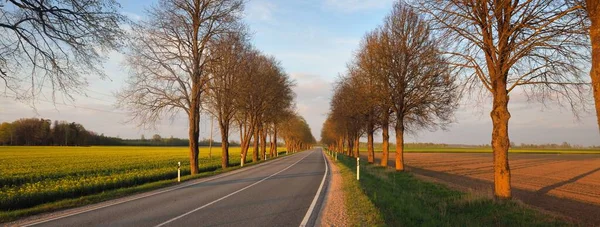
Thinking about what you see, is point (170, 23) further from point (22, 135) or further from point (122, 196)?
point (22, 135)

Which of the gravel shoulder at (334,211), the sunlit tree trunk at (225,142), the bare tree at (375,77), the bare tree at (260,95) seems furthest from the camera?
the bare tree at (260,95)

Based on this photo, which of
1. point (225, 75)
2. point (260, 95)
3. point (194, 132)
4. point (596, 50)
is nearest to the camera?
A: point (596, 50)

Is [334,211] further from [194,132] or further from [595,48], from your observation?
[194,132]

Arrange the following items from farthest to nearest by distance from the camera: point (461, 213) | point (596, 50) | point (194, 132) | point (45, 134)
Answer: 1. point (45, 134)
2. point (194, 132)
3. point (461, 213)
4. point (596, 50)

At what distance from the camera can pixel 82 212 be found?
28.2 feet

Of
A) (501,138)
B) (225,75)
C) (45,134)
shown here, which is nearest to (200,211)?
(501,138)

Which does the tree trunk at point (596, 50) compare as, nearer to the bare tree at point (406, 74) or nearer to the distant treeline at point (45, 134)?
the bare tree at point (406, 74)

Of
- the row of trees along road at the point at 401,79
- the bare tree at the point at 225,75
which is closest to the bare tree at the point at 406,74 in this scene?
the row of trees along road at the point at 401,79

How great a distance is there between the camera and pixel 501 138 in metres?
10.9

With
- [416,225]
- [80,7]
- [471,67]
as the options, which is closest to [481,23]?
[471,67]

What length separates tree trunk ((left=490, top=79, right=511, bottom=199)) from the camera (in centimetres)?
1077

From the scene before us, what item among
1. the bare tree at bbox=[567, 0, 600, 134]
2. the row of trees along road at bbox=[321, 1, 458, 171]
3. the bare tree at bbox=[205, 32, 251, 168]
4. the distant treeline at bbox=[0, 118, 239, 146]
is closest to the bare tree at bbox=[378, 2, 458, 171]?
the row of trees along road at bbox=[321, 1, 458, 171]

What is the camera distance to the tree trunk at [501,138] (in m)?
10.8

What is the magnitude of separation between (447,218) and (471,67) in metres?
5.26
